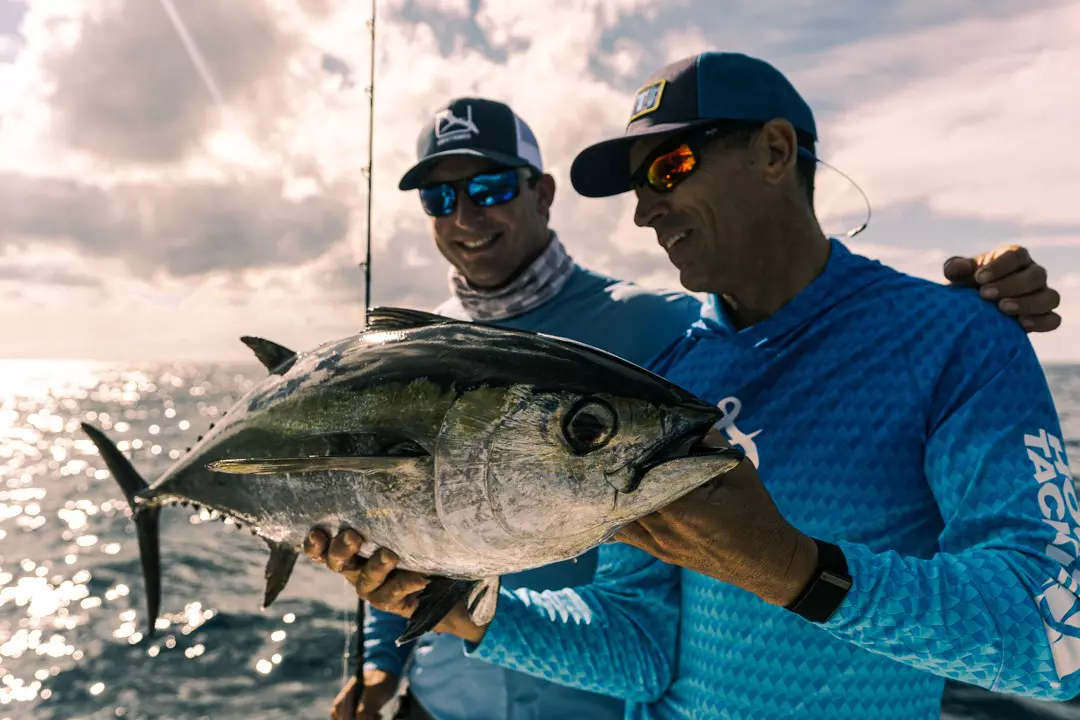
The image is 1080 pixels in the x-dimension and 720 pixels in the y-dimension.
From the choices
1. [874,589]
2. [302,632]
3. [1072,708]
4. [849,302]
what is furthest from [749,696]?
[302,632]

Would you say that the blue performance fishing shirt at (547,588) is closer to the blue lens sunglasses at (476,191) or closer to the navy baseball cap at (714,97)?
the blue lens sunglasses at (476,191)

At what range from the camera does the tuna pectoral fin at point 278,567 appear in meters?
1.90

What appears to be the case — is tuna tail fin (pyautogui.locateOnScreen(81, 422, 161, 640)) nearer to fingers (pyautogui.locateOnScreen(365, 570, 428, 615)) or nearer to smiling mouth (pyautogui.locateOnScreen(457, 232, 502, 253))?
fingers (pyautogui.locateOnScreen(365, 570, 428, 615))

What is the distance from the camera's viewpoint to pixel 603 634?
2078mm

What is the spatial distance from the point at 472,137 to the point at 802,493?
263 cm

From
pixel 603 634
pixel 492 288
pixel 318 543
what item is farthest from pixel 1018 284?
pixel 492 288

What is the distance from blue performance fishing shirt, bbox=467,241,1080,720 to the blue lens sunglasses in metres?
1.76

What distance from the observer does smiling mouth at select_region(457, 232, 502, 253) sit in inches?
146

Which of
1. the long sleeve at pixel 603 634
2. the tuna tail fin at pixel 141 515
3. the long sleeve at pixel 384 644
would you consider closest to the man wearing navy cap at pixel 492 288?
the long sleeve at pixel 384 644

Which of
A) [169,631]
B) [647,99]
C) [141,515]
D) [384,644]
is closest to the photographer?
[647,99]

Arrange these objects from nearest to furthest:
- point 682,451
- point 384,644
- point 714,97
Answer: point 682,451
point 714,97
point 384,644

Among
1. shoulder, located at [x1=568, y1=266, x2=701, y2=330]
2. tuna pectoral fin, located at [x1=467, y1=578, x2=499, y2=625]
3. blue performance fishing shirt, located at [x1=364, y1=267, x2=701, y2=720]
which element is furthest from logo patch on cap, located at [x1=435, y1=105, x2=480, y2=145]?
tuna pectoral fin, located at [x1=467, y1=578, x2=499, y2=625]

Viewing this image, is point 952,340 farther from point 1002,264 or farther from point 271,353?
point 271,353

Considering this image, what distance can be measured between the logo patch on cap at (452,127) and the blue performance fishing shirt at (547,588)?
0.87 m
